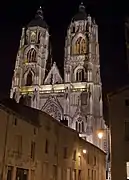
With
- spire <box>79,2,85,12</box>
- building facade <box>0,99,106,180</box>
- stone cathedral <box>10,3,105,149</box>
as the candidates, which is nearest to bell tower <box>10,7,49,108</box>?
stone cathedral <box>10,3,105,149</box>

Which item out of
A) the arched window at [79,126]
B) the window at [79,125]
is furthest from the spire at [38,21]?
the arched window at [79,126]

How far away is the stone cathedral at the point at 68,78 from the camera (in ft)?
174

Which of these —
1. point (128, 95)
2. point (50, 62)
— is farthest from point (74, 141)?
point (50, 62)

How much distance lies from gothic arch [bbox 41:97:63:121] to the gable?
4.82 metres

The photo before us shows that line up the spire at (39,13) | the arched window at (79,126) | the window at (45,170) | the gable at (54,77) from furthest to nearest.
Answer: the spire at (39,13), the gable at (54,77), the arched window at (79,126), the window at (45,170)

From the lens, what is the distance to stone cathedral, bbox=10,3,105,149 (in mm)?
52938

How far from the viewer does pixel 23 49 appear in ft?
210

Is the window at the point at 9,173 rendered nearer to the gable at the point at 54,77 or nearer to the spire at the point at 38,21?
the gable at the point at 54,77

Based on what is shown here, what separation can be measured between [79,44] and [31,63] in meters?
11.8

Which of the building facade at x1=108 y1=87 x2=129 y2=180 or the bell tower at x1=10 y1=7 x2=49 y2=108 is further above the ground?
the bell tower at x1=10 y1=7 x2=49 y2=108

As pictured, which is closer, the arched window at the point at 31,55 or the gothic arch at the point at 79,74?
the gothic arch at the point at 79,74

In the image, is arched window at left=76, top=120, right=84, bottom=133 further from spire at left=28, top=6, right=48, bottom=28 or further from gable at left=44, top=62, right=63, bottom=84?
spire at left=28, top=6, right=48, bottom=28

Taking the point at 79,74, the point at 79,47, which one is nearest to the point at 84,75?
the point at 79,74

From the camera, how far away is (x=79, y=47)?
204 feet
